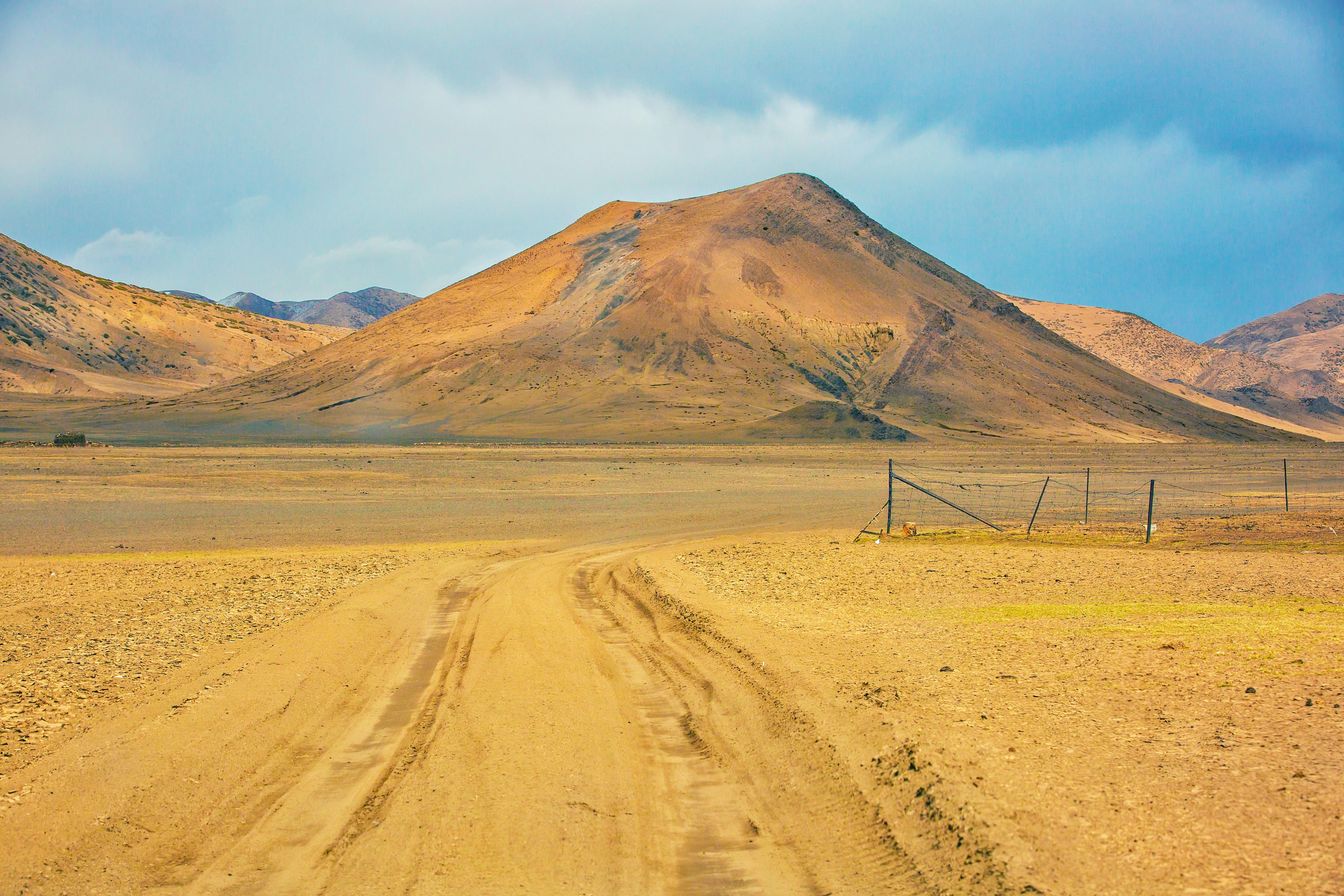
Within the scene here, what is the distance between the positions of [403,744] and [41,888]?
102 inches

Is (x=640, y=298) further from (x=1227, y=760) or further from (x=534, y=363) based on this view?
(x=1227, y=760)

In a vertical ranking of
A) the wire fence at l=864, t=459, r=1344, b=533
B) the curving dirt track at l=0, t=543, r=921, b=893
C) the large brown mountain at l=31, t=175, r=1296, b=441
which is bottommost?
the curving dirt track at l=0, t=543, r=921, b=893

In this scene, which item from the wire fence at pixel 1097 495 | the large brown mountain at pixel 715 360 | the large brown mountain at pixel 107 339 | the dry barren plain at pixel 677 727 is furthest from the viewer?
the large brown mountain at pixel 107 339

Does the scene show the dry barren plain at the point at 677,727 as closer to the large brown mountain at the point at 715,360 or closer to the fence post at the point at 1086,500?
the fence post at the point at 1086,500

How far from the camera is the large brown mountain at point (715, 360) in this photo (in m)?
88.1

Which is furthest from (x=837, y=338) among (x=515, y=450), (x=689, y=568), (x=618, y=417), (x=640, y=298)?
(x=689, y=568)

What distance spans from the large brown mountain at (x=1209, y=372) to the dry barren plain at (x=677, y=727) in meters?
149

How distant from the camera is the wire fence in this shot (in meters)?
26.3

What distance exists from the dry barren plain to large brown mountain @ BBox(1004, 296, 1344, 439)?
490 feet

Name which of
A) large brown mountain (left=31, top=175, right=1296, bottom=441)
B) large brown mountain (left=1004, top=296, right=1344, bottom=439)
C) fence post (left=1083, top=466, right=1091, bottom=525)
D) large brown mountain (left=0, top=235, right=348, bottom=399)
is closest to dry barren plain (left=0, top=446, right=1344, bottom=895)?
fence post (left=1083, top=466, right=1091, bottom=525)

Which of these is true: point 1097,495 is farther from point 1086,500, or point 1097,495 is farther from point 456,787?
point 456,787

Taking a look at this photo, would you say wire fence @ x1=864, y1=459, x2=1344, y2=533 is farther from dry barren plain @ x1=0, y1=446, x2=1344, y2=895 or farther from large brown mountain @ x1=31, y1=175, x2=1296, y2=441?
large brown mountain @ x1=31, y1=175, x2=1296, y2=441

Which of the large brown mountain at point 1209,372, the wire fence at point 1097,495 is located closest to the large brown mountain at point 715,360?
the wire fence at point 1097,495

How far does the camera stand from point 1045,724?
22.0 feet
